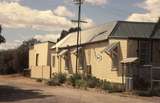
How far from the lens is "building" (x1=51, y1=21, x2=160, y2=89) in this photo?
120 feet

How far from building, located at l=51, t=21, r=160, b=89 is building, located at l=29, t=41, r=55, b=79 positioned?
12.0 m

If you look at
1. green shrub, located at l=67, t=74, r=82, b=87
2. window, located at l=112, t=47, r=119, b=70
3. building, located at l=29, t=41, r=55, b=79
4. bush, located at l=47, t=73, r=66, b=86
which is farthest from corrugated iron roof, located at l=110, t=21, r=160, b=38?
building, located at l=29, t=41, r=55, b=79

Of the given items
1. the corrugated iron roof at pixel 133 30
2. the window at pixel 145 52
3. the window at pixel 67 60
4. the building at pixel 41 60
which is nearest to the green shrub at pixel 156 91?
the window at pixel 145 52

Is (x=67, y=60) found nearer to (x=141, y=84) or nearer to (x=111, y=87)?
(x=111, y=87)

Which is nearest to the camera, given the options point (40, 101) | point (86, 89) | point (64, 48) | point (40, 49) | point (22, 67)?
point (40, 101)

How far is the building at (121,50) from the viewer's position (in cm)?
3662

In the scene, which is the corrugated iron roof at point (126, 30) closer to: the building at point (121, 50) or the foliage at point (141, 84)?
the building at point (121, 50)

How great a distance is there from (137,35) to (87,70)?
8.38 metres

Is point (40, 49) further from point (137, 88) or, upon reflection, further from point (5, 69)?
point (137, 88)

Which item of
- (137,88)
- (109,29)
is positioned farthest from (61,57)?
(137,88)

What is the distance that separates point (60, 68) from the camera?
55594 mm

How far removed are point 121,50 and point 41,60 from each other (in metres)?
25.9

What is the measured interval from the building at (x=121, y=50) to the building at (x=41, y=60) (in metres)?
12.0

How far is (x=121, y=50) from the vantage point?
38.6 m
